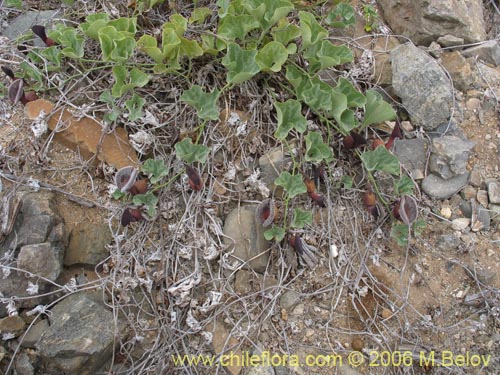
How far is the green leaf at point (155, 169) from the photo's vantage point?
2.58 meters

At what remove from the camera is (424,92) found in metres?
3.00

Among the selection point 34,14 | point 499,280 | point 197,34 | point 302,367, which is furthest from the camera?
point 34,14

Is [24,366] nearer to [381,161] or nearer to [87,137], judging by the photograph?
[87,137]

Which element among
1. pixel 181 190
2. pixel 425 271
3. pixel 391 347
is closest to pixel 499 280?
pixel 425 271

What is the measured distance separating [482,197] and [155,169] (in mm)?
1836

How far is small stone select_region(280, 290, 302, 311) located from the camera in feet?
8.30

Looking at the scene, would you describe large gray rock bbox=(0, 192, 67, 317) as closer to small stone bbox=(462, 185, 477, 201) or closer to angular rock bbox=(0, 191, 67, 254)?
angular rock bbox=(0, 191, 67, 254)

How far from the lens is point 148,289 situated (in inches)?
97.6

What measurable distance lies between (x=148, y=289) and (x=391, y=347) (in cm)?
125

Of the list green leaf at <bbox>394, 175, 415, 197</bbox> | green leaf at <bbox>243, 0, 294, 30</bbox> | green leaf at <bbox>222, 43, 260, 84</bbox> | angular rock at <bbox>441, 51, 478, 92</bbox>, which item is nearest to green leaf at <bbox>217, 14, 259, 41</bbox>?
green leaf at <bbox>243, 0, 294, 30</bbox>

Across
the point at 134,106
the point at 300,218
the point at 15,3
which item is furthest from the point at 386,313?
the point at 15,3

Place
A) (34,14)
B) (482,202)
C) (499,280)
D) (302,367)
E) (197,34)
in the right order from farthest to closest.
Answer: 1. (34,14)
2. (197,34)
3. (482,202)
4. (499,280)
5. (302,367)

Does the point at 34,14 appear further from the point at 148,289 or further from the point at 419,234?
the point at 419,234

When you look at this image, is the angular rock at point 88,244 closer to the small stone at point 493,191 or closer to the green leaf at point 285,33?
the green leaf at point 285,33
